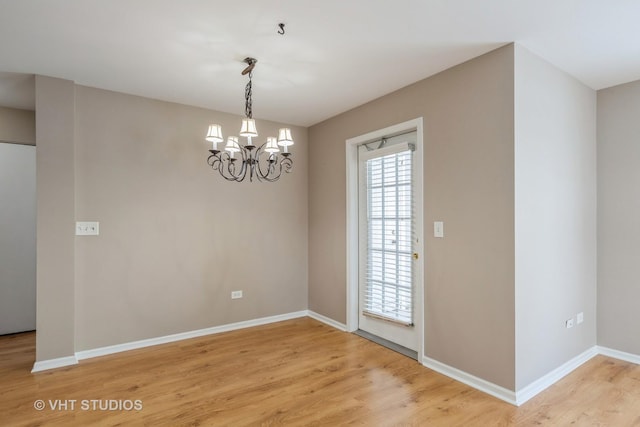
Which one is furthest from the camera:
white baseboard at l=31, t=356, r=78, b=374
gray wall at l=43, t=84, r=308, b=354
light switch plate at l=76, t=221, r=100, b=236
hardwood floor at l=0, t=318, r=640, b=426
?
light switch plate at l=76, t=221, r=100, b=236

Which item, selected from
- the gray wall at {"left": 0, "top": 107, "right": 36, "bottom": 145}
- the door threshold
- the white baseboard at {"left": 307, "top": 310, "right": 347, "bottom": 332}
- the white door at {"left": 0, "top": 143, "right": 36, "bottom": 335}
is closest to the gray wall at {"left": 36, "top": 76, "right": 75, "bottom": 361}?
the gray wall at {"left": 0, "top": 107, "right": 36, "bottom": 145}

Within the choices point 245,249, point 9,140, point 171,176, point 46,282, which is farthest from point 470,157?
point 9,140

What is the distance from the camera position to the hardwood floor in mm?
2344

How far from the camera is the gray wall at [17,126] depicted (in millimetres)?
3888

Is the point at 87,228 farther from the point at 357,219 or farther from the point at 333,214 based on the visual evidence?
the point at 357,219

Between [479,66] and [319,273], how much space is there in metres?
3.06

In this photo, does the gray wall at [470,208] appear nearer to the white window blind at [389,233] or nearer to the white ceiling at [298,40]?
the white ceiling at [298,40]

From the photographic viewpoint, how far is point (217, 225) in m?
4.15

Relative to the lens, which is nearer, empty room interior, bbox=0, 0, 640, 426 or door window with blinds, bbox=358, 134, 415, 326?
empty room interior, bbox=0, 0, 640, 426

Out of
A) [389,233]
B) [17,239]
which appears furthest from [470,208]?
[17,239]

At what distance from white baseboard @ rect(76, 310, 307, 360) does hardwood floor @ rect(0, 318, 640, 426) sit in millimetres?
102

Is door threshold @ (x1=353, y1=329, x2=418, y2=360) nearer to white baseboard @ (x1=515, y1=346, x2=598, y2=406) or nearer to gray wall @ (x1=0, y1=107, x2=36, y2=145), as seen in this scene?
white baseboard @ (x1=515, y1=346, x2=598, y2=406)

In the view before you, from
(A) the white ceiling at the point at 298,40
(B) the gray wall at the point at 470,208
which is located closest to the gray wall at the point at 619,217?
(A) the white ceiling at the point at 298,40

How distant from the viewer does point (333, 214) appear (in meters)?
4.43
